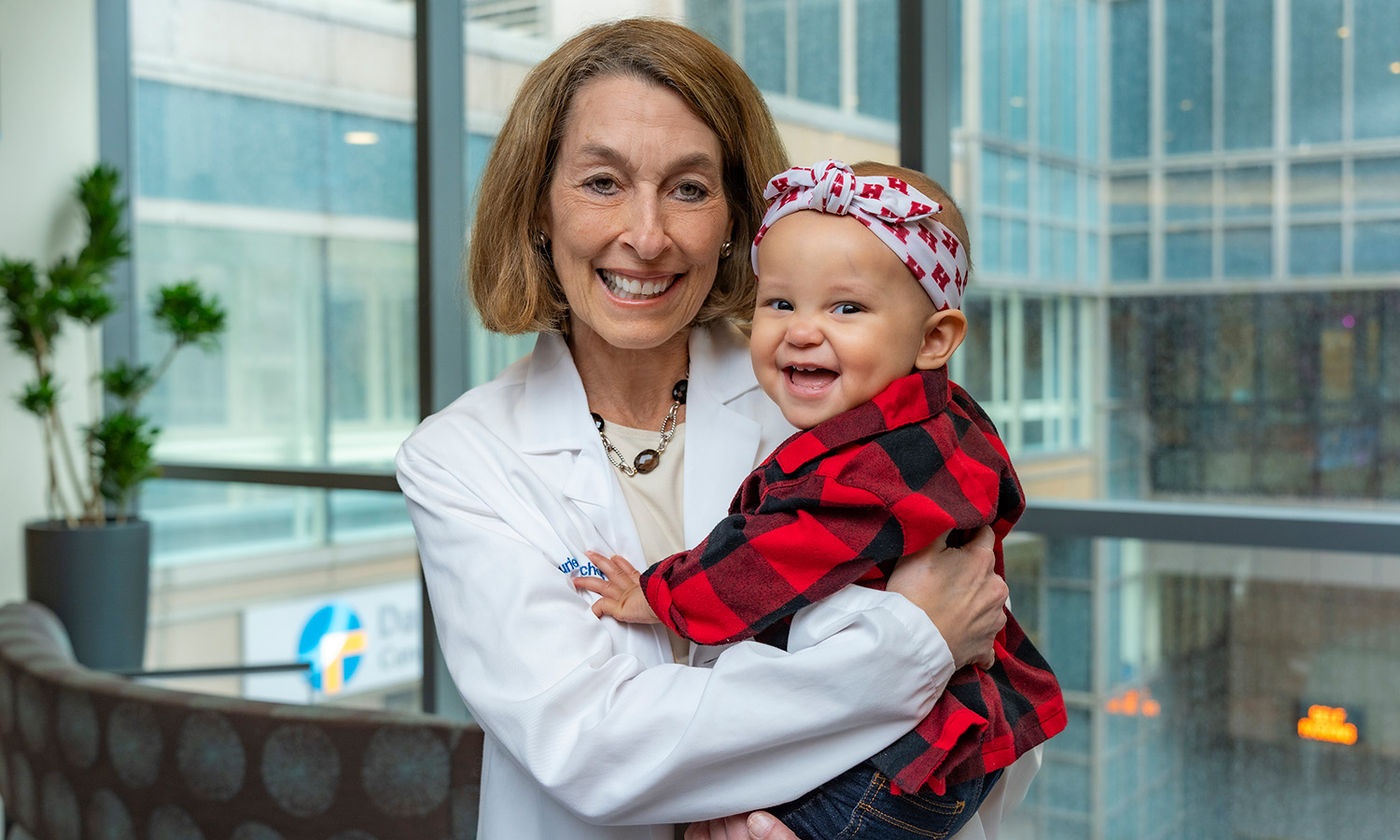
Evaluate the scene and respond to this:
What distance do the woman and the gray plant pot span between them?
3868 mm

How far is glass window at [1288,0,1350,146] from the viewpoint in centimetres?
275

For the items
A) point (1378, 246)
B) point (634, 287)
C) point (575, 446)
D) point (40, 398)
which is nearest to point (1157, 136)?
point (1378, 246)

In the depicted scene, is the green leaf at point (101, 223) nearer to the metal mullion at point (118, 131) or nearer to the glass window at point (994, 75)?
the metal mullion at point (118, 131)

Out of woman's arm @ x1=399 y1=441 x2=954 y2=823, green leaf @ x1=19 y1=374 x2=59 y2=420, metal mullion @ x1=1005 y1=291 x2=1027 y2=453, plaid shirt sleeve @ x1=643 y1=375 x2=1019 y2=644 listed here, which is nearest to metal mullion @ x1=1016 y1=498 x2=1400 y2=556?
metal mullion @ x1=1005 y1=291 x2=1027 y2=453

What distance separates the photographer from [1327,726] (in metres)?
2.77

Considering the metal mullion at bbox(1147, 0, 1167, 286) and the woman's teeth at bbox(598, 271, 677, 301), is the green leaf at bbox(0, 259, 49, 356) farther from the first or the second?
the metal mullion at bbox(1147, 0, 1167, 286)

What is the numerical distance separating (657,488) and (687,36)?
0.63 metres

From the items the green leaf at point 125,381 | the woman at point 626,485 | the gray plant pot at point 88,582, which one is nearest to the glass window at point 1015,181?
the woman at point 626,485

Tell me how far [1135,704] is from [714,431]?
200 centimetres

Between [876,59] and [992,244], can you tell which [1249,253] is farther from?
[876,59]

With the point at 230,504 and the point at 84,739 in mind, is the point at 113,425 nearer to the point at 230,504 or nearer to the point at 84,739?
the point at 230,504

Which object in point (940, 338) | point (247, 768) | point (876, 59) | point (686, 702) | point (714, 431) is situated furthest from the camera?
point (876, 59)

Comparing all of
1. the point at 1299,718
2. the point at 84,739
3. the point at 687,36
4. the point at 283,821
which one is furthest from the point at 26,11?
the point at 1299,718

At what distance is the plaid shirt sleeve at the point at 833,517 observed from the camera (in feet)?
4.00
